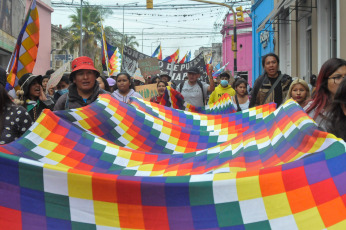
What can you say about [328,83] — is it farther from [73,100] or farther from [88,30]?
[88,30]

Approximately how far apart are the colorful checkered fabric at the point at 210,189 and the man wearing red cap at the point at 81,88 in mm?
1866

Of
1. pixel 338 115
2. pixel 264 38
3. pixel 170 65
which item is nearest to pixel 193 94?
pixel 338 115

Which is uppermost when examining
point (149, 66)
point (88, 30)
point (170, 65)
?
point (88, 30)

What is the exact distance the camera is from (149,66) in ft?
48.4

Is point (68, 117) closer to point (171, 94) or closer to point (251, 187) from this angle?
point (251, 187)

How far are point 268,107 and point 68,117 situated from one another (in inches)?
83.5

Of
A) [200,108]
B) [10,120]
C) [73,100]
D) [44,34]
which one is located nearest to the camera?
[10,120]

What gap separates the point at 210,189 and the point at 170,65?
550 inches

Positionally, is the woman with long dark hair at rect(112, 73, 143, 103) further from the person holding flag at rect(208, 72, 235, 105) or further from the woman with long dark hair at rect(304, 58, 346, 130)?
the woman with long dark hair at rect(304, 58, 346, 130)

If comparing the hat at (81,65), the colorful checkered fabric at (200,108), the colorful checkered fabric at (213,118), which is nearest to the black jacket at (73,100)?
the hat at (81,65)

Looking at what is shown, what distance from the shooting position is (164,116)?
228 inches

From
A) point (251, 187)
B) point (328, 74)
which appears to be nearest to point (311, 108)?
point (328, 74)

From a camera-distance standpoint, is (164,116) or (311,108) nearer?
(311,108)

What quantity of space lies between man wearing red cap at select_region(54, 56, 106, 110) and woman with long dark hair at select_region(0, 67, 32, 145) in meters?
1.24
